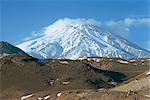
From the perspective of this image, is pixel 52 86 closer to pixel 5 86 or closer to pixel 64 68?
pixel 5 86

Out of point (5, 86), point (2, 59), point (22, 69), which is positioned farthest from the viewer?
point (2, 59)

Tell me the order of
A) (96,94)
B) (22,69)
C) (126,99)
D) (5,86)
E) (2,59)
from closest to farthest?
(126,99) < (96,94) < (5,86) < (22,69) < (2,59)

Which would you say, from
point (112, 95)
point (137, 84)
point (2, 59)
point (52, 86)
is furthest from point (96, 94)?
point (2, 59)

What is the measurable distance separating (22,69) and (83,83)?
26529mm

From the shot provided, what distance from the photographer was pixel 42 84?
157 metres

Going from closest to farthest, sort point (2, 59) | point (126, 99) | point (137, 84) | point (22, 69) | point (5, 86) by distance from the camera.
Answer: point (126, 99)
point (137, 84)
point (5, 86)
point (22, 69)
point (2, 59)

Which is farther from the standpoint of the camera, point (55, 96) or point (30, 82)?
point (30, 82)

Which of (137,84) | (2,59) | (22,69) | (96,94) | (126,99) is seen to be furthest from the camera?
(2,59)

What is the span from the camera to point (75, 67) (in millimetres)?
188375

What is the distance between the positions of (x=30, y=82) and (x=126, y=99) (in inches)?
2841

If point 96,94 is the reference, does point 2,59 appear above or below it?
above

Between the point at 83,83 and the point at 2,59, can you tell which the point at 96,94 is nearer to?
the point at 83,83

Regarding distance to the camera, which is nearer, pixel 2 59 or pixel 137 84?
pixel 137 84

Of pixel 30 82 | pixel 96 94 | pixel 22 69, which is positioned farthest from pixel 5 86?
pixel 96 94
